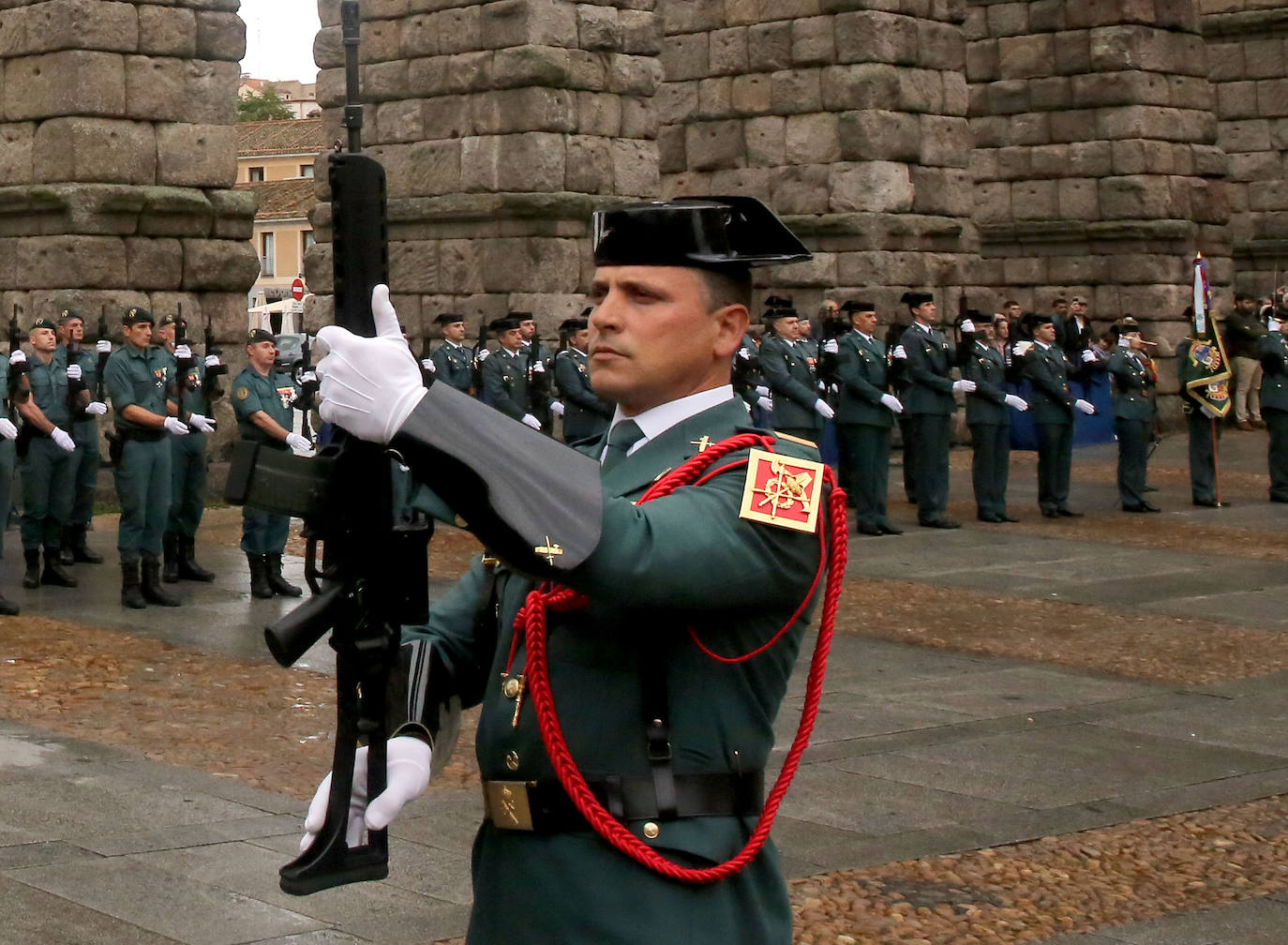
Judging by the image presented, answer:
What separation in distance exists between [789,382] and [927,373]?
3.76ft

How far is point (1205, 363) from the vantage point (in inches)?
694

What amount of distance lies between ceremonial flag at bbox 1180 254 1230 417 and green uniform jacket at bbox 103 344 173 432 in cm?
908

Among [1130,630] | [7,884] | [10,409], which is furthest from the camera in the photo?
[10,409]

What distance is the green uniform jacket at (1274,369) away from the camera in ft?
56.4

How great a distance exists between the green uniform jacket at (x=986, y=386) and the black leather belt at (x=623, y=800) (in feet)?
44.7

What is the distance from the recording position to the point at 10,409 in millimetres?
12422

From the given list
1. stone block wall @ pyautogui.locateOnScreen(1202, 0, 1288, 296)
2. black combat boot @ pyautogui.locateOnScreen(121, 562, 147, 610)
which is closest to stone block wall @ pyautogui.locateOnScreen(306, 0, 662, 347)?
black combat boot @ pyautogui.locateOnScreen(121, 562, 147, 610)

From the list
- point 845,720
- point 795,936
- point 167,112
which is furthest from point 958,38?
point 795,936

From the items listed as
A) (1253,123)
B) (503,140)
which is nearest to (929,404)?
(503,140)

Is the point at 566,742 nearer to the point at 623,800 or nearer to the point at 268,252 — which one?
the point at 623,800

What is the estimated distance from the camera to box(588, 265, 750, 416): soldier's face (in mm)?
3043

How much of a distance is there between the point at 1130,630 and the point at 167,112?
8385 mm

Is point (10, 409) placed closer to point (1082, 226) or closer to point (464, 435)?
point (464, 435)

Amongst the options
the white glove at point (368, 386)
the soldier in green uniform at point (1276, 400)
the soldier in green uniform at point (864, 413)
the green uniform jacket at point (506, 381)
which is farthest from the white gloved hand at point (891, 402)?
the white glove at point (368, 386)
